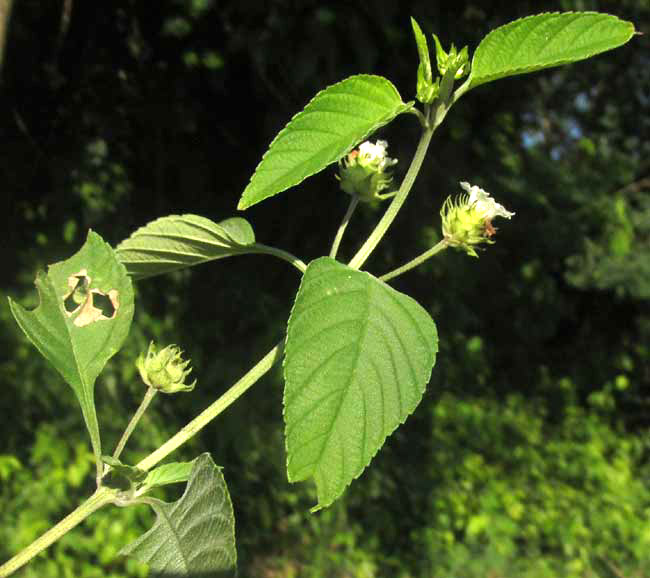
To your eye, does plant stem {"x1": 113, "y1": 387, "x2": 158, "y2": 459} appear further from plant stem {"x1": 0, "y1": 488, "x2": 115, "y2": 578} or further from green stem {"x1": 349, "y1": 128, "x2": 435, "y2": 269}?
green stem {"x1": 349, "y1": 128, "x2": 435, "y2": 269}

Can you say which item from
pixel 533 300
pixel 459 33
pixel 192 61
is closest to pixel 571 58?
pixel 459 33

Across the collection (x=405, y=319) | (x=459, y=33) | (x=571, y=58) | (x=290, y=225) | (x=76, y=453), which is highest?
(x=571, y=58)

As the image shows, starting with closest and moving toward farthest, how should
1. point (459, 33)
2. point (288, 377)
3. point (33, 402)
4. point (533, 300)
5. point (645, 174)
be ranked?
point (288, 377) → point (459, 33) → point (33, 402) → point (533, 300) → point (645, 174)

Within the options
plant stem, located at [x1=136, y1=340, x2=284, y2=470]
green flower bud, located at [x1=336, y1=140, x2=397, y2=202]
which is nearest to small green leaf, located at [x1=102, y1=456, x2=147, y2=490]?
plant stem, located at [x1=136, y1=340, x2=284, y2=470]

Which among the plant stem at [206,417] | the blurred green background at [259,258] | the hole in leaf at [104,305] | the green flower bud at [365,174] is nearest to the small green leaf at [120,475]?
the plant stem at [206,417]

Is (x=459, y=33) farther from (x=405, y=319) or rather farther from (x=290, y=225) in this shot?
(x=405, y=319)

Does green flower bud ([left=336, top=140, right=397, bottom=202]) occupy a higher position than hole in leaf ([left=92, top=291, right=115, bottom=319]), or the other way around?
green flower bud ([left=336, top=140, right=397, bottom=202])

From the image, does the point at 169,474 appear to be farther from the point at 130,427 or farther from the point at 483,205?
the point at 483,205

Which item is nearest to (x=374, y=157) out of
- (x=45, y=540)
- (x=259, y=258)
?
(x=45, y=540)
